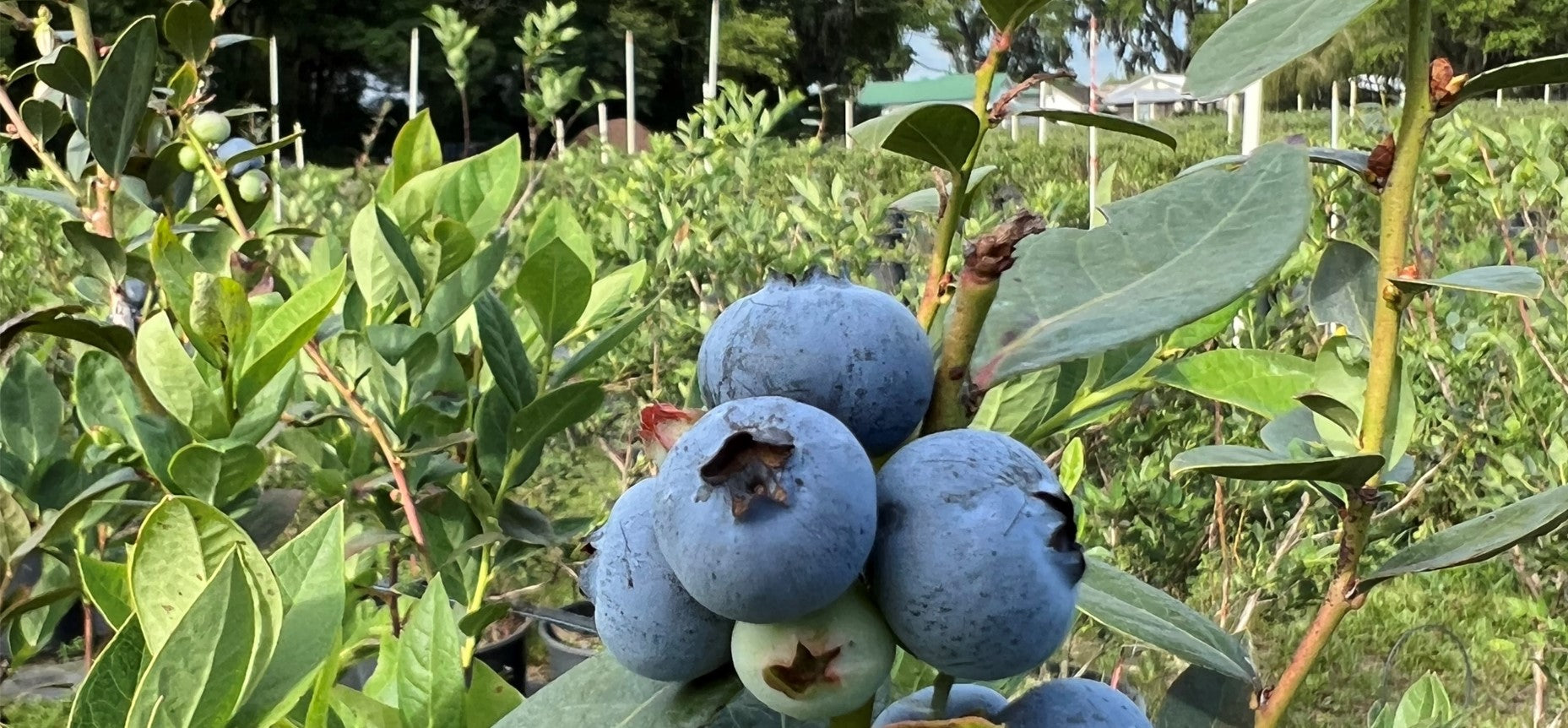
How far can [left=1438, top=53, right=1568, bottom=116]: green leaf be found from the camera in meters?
0.48

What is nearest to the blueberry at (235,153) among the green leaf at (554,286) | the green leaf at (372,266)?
the green leaf at (372,266)

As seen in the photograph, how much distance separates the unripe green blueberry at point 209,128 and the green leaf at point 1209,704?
3.16 feet

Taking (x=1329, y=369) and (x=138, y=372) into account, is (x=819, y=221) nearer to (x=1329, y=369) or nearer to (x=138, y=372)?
(x=138, y=372)

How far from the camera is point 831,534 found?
31 cm

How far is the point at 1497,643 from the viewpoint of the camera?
1.67 m

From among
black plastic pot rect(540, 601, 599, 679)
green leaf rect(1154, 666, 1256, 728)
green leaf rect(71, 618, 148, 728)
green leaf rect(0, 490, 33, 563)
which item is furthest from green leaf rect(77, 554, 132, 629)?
black plastic pot rect(540, 601, 599, 679)

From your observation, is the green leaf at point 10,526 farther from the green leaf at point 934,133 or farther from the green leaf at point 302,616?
the green leaf at point 934,133

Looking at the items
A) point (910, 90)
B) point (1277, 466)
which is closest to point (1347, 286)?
point (1277, 466)

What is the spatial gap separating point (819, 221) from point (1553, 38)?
28.0 metres

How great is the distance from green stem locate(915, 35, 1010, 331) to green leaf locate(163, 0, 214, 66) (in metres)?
0.88

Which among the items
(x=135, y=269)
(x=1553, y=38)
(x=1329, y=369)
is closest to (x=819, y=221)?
(x=135, y=269)

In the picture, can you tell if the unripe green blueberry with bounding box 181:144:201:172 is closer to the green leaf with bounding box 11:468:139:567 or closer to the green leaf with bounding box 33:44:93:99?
the green leaf with bounding box 33:44:93:99

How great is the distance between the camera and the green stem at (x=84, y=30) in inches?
40.8

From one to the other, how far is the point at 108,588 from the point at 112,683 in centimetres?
15
